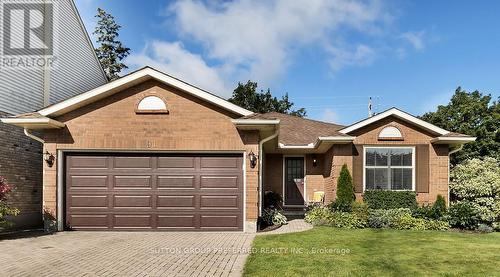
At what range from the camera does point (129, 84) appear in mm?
11984

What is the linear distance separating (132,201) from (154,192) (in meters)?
0.68

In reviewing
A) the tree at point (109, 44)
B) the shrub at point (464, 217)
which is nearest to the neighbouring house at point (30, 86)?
the shrub at point (464, 217)

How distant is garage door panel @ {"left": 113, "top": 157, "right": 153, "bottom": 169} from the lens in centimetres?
1220

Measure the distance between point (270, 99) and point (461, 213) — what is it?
30.9 meters

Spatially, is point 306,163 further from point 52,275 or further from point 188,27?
point 52,275

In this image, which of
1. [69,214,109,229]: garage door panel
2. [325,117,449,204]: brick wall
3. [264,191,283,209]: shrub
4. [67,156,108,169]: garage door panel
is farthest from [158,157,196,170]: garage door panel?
[325,117,449,204]: brick wall

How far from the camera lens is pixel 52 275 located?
6727 millimetres

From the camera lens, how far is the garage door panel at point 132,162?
12.2 metres

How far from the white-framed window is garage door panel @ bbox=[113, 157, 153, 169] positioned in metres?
7.95

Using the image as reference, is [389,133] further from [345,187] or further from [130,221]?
[130,221]

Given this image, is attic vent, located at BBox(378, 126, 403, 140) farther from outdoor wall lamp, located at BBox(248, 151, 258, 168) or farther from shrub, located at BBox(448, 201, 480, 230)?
outdoor wall lamp, located at BBox(248, 151, 258, 168)

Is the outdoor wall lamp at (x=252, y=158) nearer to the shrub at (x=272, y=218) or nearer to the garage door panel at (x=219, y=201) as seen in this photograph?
the garage door panel at (x=219, y=201)

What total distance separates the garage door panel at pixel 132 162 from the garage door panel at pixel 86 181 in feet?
1.74

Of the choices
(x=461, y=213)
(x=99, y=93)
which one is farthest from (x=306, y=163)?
(x=99, y=93)
